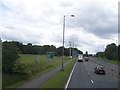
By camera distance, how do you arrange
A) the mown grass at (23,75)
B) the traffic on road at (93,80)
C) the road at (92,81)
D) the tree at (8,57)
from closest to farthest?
1. the mown grass at (23,75)
2. the road at (92,81)
3. the traffic on road at (93,80)
4. the tree at (8,57)

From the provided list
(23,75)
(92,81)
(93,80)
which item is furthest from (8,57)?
(93,80)

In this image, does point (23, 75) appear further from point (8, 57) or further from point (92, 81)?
point (92, 81)

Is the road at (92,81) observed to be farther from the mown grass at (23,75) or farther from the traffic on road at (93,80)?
the mown grass at (23,75)

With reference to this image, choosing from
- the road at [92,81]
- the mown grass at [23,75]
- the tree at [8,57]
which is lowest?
the road at [92,81]

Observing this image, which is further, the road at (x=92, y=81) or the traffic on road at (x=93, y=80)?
the traffic on road at (x=93, y=80)

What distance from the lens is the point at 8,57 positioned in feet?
111

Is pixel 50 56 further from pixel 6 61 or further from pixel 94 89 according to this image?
pixel 94 89

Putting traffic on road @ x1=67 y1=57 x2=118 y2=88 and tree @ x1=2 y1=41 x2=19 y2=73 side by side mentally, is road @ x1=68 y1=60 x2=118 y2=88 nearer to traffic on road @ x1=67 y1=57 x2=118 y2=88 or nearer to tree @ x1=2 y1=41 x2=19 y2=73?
traffic on road @ x1=67 y1=57 x2=118 y2=88

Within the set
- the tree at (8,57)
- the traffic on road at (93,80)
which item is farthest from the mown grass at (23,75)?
the traffic on road at (93,80)

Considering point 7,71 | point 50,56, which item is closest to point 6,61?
point 7,71

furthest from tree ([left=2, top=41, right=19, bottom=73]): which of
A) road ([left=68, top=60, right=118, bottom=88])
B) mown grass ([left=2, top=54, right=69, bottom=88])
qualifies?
road ([left=68, top=60, right=118, bottom=88])

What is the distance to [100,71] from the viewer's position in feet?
164

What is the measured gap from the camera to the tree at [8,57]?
33.5 meters

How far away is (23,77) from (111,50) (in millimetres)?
118180
